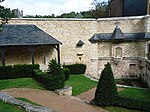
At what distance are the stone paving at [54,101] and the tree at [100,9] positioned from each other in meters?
31.8

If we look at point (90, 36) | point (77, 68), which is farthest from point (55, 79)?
point (90, 36)

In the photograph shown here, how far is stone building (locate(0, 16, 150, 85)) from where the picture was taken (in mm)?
23672

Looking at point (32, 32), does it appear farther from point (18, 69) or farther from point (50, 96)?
point (50, 96)

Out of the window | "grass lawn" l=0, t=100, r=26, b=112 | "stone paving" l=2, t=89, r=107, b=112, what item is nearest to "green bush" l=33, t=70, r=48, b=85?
"stone paving" l=2, t=89, r=107, b=112

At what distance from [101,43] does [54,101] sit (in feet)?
45.4

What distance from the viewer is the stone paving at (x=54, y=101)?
11625mm

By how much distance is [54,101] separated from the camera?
→ 12.6 m

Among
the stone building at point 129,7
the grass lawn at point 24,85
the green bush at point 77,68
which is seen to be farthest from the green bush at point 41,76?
the stone building at point 129,7

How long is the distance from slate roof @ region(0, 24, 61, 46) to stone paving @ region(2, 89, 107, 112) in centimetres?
645

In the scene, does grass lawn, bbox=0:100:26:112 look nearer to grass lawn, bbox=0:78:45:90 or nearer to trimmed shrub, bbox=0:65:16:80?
grass lawn, bbox=0:78:45:90

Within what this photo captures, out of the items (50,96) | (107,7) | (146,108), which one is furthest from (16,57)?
(107,7)

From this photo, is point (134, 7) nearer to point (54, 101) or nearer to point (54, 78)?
point (54, 78)

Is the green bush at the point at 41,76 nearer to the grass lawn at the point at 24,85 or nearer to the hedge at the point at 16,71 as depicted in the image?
the grass lawn at the point at 24,85

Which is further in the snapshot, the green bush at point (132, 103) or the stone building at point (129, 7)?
the stone building at point (129, 7)
